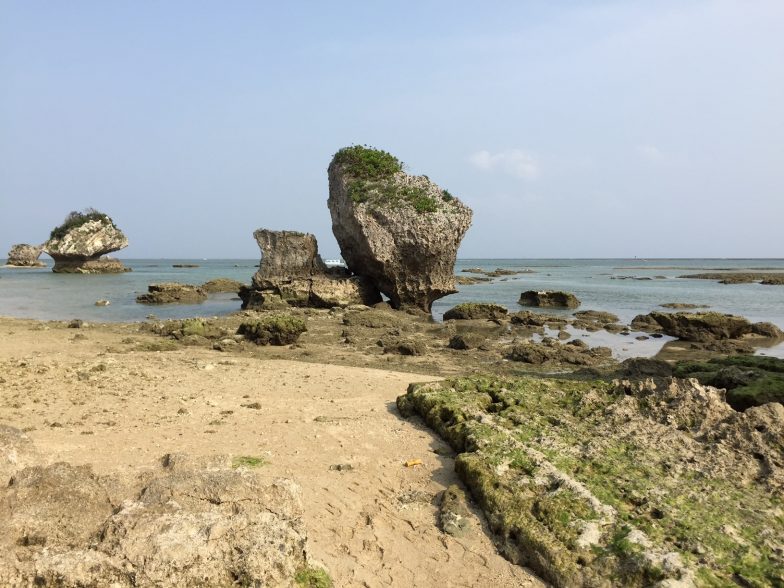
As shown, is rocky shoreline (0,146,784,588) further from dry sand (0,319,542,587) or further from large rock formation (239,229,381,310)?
large rock formation (239,229,381,310)

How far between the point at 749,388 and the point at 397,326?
1256 centimetres

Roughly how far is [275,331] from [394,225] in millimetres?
9391

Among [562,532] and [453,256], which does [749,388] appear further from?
[453,256]

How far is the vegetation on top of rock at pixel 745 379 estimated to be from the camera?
7074 mm

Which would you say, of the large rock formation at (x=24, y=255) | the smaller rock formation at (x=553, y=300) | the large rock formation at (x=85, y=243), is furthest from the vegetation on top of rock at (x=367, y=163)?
the large rock formation at (x=24, y=255)

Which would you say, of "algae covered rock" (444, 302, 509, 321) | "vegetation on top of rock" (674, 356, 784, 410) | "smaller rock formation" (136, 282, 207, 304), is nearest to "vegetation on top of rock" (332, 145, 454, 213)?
"algae covered rock" (444, 302, 509, 321)

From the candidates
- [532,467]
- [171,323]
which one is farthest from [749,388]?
[171,323]

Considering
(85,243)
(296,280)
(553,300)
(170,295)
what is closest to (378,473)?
(296,280)

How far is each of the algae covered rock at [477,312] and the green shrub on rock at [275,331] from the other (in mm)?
8911

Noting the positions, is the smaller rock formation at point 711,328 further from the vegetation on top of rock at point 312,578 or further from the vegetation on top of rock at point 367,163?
the vegetation on top of rock at point 312,578

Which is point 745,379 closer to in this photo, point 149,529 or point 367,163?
point 149,529

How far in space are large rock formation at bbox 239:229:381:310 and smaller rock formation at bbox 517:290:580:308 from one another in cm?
965

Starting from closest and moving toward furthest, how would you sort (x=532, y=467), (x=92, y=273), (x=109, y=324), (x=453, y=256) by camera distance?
1. (x=532, y=467)
2. (x=109, y=324)
3. (x=453, y=256)
4. (x=92, y=273)

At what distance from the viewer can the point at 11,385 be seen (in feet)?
27.9
